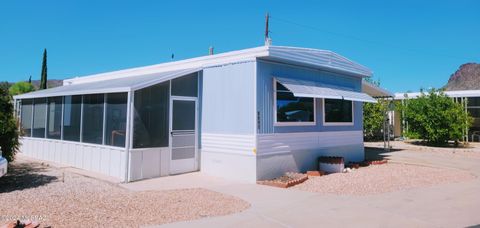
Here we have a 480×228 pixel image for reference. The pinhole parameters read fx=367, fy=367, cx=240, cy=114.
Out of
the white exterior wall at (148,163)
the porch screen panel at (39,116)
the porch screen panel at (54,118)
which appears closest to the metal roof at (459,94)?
the white exterior wall at (148,163)

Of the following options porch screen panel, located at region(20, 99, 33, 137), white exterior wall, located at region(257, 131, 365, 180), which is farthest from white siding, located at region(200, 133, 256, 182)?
porch screen panel, located at region(20, 99, 33, 137)

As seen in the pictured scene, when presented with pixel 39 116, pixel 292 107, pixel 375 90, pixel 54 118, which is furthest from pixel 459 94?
pixel 39 116

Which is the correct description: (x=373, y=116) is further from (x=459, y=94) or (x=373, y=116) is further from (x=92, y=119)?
(x=92, y=119)

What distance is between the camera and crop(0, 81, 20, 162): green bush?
8.59m

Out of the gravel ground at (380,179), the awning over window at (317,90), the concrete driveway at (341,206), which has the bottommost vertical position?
the concrete driveway at (341,206)

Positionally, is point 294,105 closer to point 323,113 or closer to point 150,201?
point 323,113

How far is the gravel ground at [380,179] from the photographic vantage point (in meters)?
8.54

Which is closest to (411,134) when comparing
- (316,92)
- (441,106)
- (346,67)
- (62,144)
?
(441,106)

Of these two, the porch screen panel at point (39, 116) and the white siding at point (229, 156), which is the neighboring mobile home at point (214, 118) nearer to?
the white siding at point (229, 156)

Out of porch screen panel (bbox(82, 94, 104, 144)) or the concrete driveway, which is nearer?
the concrete driveway

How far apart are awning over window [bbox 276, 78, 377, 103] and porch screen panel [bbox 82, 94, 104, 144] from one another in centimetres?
502

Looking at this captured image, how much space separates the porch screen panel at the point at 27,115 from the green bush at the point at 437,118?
18.9m

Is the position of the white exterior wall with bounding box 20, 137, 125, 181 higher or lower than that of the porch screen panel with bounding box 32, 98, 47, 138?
lower

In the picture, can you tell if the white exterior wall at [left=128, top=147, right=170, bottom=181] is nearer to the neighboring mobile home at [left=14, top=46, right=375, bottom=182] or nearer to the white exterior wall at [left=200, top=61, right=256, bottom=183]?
the neighboring mobile home at [left=14, top=46, right=375, bottom=182]
